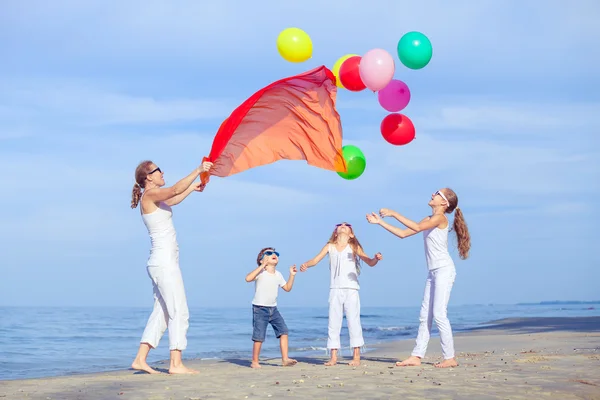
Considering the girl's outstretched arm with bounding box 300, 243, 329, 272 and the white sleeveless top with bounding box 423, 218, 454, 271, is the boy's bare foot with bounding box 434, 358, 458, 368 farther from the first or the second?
the girl's outstretched arm with bounding box 300, 243, 329, 272

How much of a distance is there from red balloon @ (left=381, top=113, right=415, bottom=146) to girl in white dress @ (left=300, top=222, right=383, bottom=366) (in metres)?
1.43

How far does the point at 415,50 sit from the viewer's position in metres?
9.14

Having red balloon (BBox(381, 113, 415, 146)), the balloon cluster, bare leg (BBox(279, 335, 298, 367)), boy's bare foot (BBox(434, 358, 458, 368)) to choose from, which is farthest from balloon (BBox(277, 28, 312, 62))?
boy's bare foot (BBox(434, 358, 458, 368))

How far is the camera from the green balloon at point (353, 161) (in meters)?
9.25

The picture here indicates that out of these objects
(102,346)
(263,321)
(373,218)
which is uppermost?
(373,218)

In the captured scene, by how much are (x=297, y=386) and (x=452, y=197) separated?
10.5 ft

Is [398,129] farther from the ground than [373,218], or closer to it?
farther from the ground

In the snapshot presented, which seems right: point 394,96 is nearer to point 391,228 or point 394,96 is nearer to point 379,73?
point 379,73

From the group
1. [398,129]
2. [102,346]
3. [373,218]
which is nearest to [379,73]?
[398,129]

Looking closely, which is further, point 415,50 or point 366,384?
point 415,50

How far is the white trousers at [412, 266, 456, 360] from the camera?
27.0ft

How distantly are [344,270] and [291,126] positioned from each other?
1900 millimetres

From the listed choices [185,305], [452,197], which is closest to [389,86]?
[452,197]

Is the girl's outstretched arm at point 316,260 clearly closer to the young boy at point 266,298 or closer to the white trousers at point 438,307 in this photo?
the young boy at point 266,298
